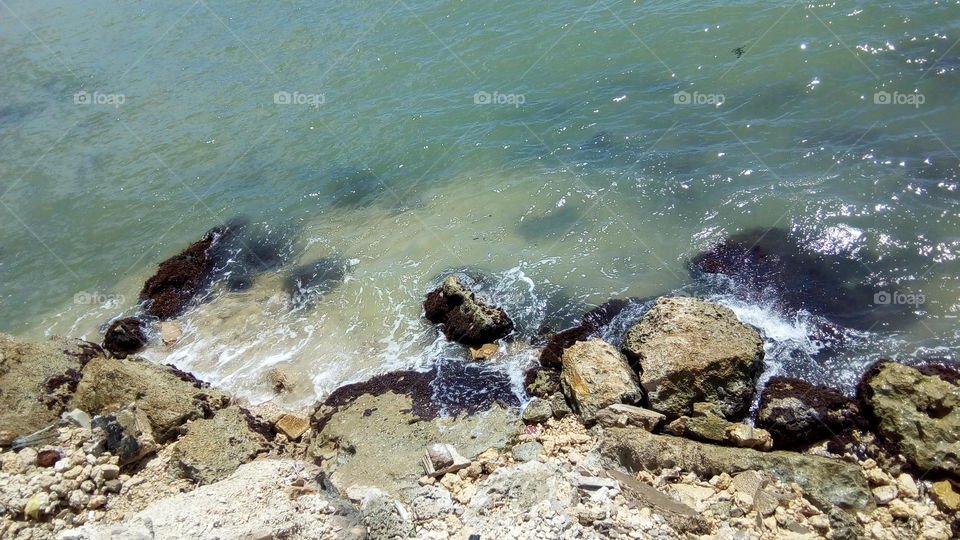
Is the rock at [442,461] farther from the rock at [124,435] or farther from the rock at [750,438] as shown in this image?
the rock at [124,435]

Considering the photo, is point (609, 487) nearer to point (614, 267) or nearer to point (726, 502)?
point (726, 502)

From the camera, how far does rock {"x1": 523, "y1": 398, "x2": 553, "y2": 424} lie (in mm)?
10258

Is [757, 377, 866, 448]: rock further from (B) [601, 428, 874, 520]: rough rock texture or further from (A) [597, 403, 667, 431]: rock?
(A) [597, 403, 667, 431]: rock

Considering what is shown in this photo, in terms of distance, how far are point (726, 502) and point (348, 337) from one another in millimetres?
8112

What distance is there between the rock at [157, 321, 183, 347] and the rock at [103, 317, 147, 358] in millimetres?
422

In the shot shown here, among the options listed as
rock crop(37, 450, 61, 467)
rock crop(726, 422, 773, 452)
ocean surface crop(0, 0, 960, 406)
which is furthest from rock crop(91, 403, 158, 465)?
rock crop(726, 422, 773, 452)

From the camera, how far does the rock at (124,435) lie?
9.28 metres

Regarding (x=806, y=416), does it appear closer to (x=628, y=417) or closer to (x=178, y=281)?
(x=628, y=417)

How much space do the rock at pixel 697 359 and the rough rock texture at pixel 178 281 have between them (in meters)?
10.6

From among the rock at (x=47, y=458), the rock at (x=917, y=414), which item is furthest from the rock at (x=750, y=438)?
the rock at (x=47, y=458)

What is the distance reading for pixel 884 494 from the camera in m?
8.62

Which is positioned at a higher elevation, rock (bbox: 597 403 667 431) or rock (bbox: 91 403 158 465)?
rock (bbox: 91 403 158 465)

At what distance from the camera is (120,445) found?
367 inches

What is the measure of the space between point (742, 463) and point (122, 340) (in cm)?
1266
